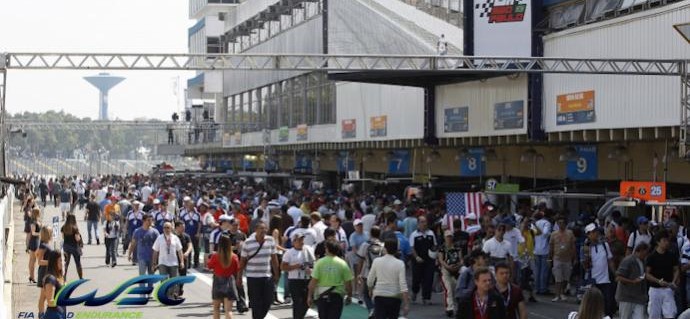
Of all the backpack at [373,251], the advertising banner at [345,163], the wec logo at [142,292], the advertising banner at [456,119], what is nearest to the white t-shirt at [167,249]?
the wec logo at [142,292]

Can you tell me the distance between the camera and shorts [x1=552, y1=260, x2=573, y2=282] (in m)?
20.5

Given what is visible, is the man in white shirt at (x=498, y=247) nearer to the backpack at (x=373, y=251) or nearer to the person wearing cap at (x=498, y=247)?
the person wearing cap at (x=498, y=247)

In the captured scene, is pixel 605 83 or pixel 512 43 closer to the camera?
pixel 605 83

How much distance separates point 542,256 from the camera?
2142 centimetres

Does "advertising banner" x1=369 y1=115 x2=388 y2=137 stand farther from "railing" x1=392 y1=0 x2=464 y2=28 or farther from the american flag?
the american flag

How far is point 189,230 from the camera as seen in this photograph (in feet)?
82.4

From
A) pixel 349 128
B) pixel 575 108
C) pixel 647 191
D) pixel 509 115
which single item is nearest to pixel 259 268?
pixel 647 191

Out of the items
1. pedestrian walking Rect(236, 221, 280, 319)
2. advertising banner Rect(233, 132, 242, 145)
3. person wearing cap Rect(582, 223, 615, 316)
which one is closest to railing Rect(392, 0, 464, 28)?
person wearing cap Rect(582, 223, 615, 316)

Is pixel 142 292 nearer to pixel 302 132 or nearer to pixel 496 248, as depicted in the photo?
pixel 496 248

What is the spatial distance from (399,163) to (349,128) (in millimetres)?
2941

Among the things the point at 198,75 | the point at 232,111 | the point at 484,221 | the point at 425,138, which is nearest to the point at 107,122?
the point at 232,111

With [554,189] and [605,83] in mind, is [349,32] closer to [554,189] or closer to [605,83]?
[554,189]

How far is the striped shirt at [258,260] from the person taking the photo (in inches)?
638

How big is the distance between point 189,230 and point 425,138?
13.3 meters
